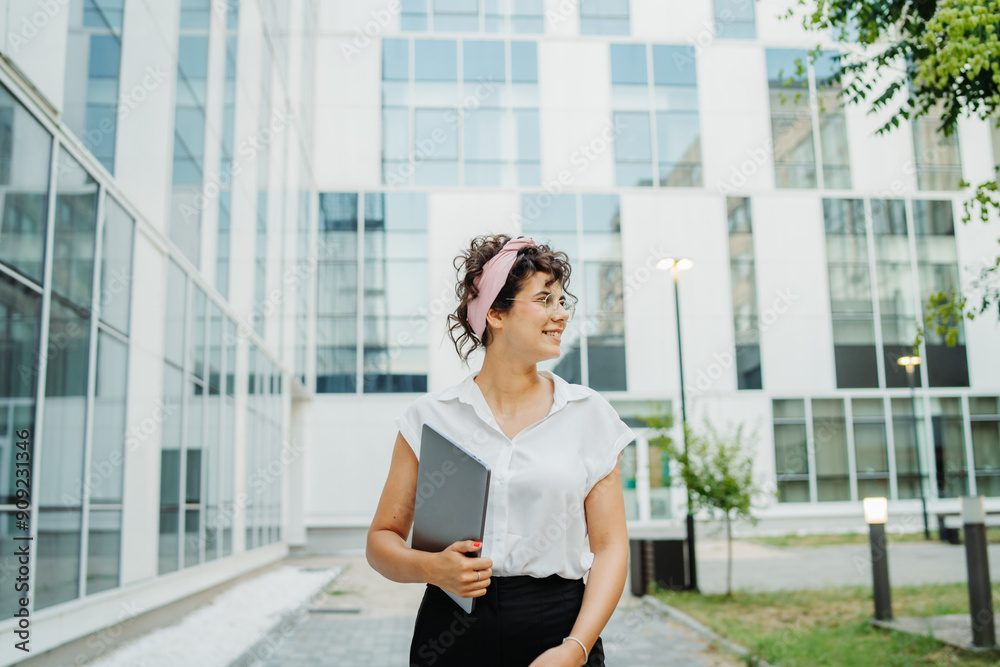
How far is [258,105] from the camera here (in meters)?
16.4

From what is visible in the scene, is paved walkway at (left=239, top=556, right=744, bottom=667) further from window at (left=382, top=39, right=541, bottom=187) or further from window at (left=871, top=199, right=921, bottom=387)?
window at (left=871, top=199, right=921, bottom=387)

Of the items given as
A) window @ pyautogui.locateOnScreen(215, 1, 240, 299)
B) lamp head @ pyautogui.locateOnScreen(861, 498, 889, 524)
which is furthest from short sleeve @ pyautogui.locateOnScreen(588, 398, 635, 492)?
window @ pyautogui.locateOnScreen(215, 1, 240, 299)

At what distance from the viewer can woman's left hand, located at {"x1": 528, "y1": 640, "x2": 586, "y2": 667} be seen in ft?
7.34

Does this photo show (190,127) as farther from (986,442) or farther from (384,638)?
(986,442)

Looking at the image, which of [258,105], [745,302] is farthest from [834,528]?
[258,105]

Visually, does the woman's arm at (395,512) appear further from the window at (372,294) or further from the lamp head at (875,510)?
the window at (372,294)

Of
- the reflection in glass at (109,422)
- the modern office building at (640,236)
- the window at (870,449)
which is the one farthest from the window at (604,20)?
the reflection in glass at (109,422)

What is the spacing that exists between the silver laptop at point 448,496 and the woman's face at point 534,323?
39 cm

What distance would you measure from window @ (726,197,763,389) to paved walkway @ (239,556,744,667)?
40.9 ft

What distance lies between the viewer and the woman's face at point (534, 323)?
2465 mm

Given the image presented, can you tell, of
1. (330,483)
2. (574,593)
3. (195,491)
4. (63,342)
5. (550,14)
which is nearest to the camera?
(574,593)

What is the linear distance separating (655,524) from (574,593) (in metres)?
23.3

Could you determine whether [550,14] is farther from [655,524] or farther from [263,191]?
[655,524]

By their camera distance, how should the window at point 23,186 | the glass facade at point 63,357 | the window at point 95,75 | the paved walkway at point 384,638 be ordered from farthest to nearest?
the paved walkway at point 384,638, the window at point 95,75, the glass facade at point 63,357, the window at point 23,186
